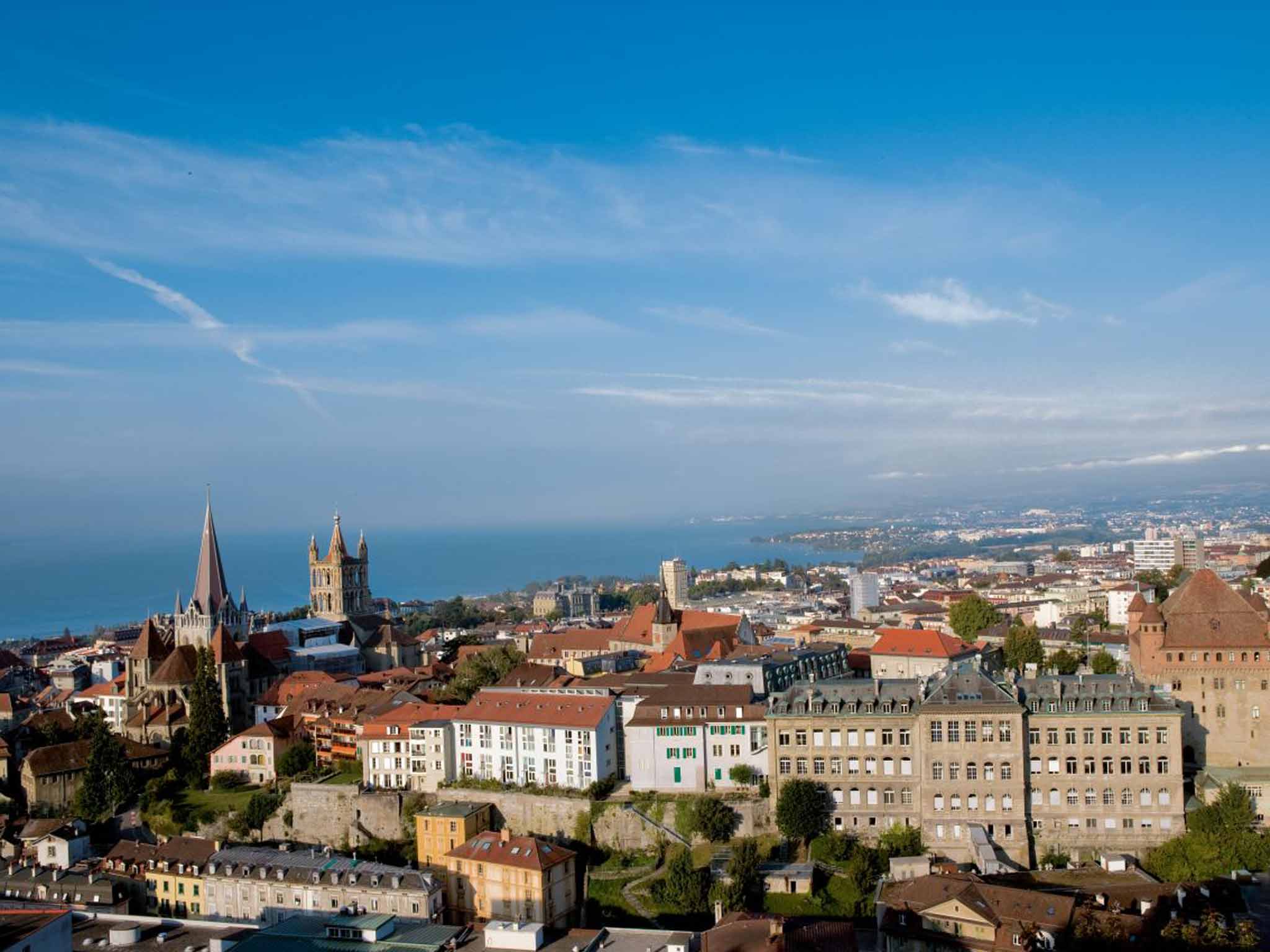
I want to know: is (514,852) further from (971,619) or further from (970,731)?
(971,619)

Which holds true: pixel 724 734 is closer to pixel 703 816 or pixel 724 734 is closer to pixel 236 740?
pixel 703 816

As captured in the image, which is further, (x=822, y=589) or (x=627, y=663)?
(x=822, y=589)

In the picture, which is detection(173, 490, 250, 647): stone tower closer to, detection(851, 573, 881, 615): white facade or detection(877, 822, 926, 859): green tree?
detection(877, 822, 926, 859): green tree

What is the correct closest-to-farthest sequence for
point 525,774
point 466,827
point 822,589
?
point 466,827
point 525,774
point 822,589

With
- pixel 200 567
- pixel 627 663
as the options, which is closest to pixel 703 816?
pixel 627 663

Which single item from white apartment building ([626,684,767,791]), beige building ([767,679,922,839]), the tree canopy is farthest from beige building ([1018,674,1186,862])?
white apartment building ([626,684,767,791])

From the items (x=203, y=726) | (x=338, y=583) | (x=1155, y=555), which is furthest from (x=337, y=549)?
(x=1155, y=555)

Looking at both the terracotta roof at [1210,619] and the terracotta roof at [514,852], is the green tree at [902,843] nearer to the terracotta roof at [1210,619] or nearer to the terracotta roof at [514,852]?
the terracotta roof at [514,852]
